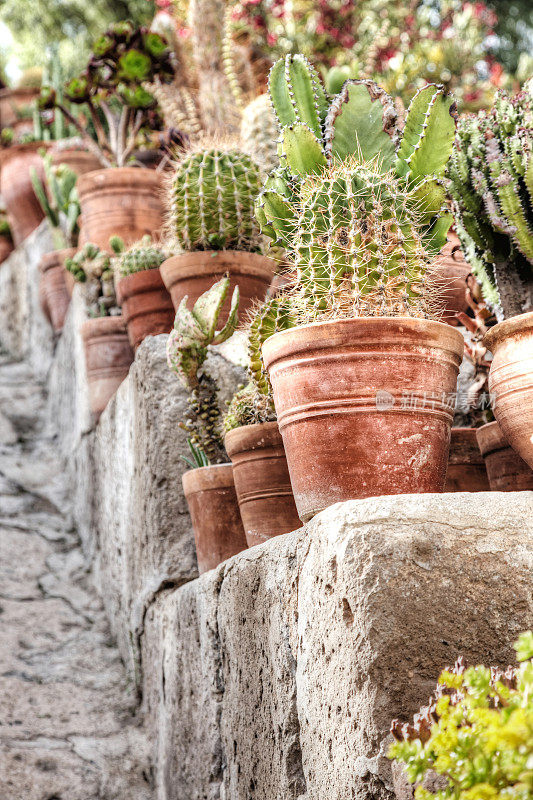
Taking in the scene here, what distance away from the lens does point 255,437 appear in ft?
6.94

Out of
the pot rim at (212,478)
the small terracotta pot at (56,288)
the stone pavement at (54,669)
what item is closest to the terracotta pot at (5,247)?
the small terracotta pot at (56,288)

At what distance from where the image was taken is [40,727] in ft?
9.39

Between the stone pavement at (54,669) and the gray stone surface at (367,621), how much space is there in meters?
1.04

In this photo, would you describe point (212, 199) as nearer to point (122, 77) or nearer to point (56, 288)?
point (122, 77)

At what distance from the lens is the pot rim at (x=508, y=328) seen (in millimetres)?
1561

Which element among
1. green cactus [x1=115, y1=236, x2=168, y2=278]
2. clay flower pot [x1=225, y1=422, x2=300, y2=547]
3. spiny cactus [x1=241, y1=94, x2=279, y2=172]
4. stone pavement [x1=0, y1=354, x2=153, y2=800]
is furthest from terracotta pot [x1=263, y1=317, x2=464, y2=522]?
spiny cactus [x1=241, y1=94, x2=279, y2=172]

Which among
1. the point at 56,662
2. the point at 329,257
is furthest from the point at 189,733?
the point at 329,257

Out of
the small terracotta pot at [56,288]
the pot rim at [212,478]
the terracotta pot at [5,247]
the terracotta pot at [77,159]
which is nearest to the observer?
the pot rim at [212,478]

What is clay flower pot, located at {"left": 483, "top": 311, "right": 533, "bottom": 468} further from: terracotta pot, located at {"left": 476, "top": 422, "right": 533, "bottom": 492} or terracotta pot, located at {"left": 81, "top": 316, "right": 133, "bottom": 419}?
terracotta pot, located at {"left": 81, "top": 316, "right": 133, "bottom": 419}

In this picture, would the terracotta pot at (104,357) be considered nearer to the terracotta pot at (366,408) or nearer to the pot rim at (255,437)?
the pot rim at (255,437)

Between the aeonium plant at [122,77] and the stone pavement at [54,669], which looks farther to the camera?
the aeonium plant at [122,77]

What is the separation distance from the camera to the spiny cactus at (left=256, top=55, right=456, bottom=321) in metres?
1.74

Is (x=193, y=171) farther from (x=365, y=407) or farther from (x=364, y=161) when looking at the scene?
(x=365, y=407)

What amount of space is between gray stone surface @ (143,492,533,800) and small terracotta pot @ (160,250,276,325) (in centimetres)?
136
